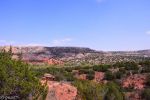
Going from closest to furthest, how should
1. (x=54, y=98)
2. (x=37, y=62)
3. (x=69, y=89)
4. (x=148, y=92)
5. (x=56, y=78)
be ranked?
1. (x=54, y=98)
2. (x=69, y=89)
3. (x=148, y=92)
4. (x=56, y=78)
5. (x=37, y=62)

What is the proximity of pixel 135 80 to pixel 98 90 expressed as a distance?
20266 mm

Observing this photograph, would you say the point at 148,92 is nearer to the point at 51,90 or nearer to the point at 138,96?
the point at 138,96

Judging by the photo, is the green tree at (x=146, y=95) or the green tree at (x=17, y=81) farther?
the green tree at (x=146, y=95)

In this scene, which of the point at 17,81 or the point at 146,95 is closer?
the point at 17,81

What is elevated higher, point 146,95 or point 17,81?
point 17,81

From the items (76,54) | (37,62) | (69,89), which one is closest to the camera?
(69,89)

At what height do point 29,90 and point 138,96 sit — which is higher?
point 29,90

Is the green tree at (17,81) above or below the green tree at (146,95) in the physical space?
above

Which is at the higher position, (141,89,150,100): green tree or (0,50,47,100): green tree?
(0,50,47,100): green tree

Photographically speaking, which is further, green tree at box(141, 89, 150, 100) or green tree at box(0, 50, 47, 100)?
green tree at box(141, 89, 150, 100)

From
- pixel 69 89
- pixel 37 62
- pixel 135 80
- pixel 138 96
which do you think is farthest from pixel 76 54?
pixel 69 89

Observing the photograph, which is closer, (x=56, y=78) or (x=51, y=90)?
(x=51, y=90)

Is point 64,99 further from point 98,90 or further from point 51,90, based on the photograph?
point 98,90

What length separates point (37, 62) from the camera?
342 ft
